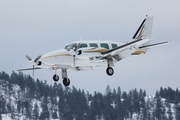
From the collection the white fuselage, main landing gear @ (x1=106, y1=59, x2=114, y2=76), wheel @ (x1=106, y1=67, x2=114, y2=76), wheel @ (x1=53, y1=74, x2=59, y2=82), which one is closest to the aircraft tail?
the white fuselage

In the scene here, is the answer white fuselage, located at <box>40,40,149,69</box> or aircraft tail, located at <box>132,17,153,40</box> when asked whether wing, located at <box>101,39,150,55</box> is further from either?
aircraft tail, located at <box>132,17,153,40</box>

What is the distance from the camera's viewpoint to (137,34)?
255ft

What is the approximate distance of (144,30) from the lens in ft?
255

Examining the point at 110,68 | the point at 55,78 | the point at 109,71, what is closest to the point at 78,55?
the point at 55,78

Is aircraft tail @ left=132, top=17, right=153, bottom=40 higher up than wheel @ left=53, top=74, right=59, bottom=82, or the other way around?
aircraft tail @ left=132, top=17, right=153, bottom=40

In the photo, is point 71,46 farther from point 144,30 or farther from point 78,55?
point 144,30

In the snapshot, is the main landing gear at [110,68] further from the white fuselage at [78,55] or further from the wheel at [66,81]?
the wheel at [66,81]

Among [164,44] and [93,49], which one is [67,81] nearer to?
[93,49]

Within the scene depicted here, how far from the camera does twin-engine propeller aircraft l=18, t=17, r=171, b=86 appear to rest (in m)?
70.4

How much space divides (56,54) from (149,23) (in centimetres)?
1461

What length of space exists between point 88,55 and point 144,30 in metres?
10.8

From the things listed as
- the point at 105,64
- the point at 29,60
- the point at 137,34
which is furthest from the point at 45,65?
the point at 137,34

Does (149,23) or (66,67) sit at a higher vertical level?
(149,23)

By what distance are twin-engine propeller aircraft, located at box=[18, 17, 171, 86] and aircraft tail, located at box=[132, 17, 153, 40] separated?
277 centimetres
